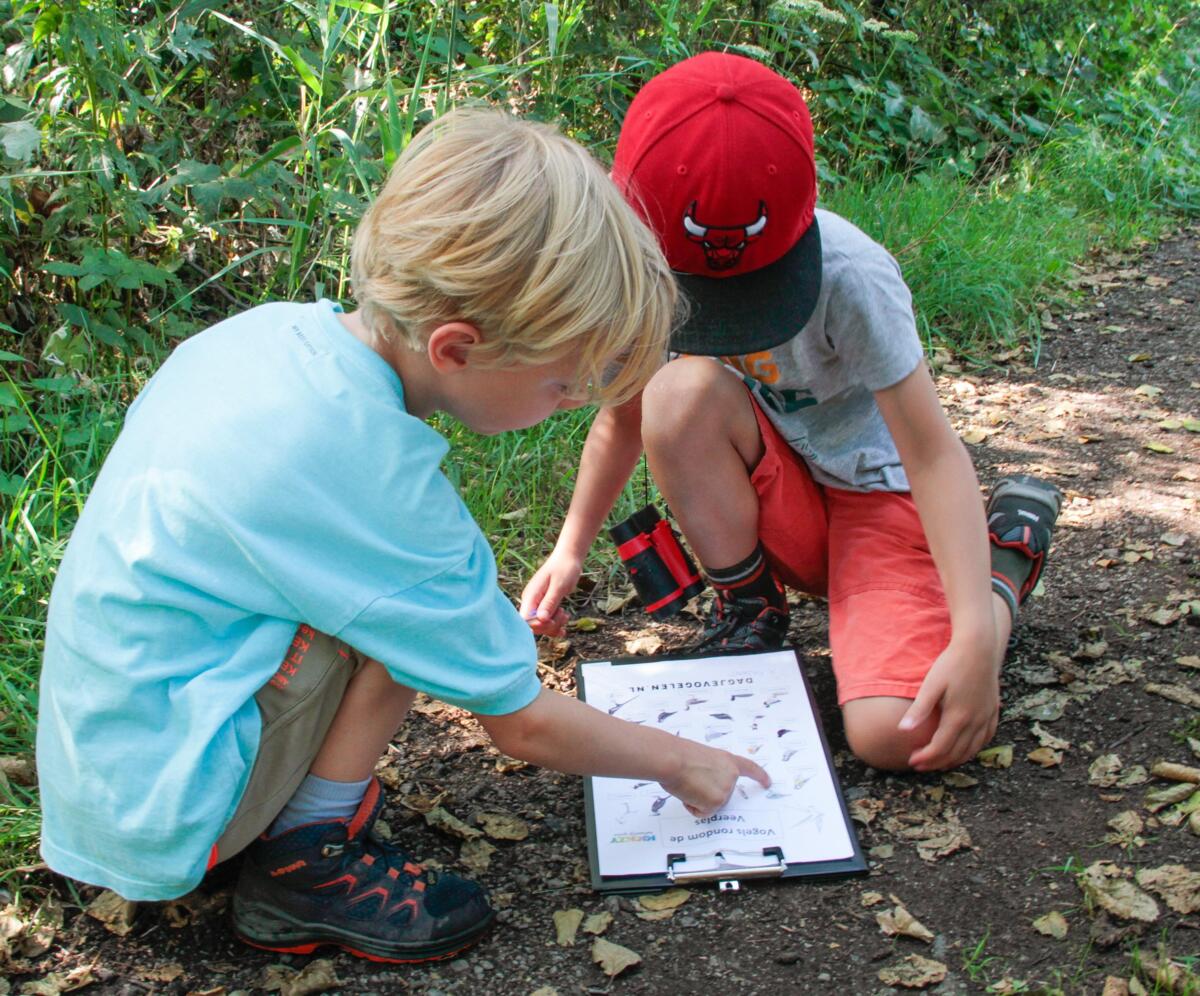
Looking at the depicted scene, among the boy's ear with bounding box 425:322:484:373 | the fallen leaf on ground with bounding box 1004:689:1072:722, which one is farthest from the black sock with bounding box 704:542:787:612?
the boy's ear with bounding box 425:322:484:373

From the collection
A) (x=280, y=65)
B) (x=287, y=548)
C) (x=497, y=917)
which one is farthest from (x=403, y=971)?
(x=280, y=65)

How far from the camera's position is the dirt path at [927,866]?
64.2 inches

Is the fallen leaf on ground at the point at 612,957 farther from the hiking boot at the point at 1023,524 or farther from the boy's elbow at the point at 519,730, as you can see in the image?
the hiking boot at the point at 1023,524

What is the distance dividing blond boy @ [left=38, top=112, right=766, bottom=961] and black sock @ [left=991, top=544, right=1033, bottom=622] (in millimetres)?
971

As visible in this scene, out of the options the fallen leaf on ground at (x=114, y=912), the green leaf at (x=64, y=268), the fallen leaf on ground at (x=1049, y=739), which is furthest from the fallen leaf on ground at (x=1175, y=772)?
the green leaf at (x=64, y=268)

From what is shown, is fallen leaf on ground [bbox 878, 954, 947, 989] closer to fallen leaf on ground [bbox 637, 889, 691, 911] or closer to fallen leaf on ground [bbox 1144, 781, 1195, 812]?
fallen leaf on ground [bbox 637, 889, 691, 911]

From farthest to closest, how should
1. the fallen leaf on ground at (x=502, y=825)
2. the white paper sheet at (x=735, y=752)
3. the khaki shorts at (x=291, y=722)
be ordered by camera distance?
the fallen leaf on ground at (x=502, y=825)
the white paper sheet at (x=735, y=752)
the khaki shorts at (x=291, y=722)

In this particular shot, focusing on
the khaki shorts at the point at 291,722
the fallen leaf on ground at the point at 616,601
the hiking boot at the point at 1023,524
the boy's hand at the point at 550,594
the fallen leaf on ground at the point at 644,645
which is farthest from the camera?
the fallen leaf on ground at the point at 616,601

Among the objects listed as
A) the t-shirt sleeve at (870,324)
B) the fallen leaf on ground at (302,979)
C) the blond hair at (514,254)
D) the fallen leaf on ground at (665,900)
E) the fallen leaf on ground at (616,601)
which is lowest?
the fallen leaf on ground at (616,601)

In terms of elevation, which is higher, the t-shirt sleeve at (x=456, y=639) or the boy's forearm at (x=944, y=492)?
the t-shirt sleeve at (x=456, y=639)

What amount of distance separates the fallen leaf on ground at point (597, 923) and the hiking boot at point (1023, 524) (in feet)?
3.07

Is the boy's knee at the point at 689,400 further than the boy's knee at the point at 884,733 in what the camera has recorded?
Yes

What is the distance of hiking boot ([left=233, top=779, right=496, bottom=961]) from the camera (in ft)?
5.37

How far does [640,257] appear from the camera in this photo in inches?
57.2
